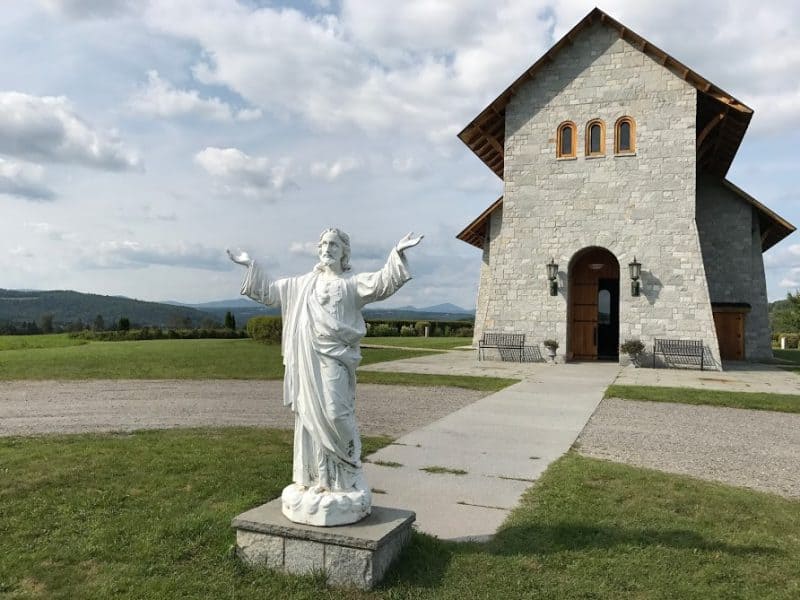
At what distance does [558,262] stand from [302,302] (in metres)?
16.8

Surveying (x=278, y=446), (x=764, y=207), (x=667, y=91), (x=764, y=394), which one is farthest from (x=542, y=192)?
(x=278, y=446)

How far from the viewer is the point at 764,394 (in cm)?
1280

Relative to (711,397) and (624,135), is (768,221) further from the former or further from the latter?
(711,397)

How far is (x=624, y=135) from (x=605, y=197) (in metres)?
2.10

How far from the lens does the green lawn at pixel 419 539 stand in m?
3.82

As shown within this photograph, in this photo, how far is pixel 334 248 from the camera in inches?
171

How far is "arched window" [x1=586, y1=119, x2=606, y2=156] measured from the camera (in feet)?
65.2

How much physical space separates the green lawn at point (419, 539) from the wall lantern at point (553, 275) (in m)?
13.6

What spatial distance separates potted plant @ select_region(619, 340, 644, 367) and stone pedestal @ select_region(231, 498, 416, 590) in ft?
52.9

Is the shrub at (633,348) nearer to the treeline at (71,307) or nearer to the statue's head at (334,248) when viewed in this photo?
the statue's head at (334,248)

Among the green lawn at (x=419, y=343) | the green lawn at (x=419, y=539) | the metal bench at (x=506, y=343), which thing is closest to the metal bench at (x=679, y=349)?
the metal bench at (x=506, y=343)

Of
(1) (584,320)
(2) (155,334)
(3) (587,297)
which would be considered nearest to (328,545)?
(1) (584,320)

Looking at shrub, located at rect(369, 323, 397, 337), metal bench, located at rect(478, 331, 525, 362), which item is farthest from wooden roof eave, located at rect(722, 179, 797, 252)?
shrub, located at rect(369, 323, 397, 337)

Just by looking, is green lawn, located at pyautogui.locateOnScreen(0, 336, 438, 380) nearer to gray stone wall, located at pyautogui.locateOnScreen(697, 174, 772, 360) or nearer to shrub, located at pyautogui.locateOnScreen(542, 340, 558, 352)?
shrub, located at pyautogui.locateOnScreen(542, 340, 558, 352)
